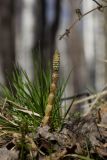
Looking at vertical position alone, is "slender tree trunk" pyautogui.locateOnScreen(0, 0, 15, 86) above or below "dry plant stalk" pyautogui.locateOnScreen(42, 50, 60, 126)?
above

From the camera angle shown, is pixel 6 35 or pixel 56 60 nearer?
pixel 56 60

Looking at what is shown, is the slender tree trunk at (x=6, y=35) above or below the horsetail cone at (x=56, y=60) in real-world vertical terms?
above

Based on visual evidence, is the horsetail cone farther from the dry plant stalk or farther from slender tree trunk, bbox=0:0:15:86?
slender tree trunk, bbox=0:0:15:86

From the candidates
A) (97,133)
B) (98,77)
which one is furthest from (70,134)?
(98,77)

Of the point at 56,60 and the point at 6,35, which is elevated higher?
the point at 6,35

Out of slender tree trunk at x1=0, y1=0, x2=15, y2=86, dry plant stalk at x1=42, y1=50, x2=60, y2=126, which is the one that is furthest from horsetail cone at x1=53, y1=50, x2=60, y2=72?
slender tree trunk at x1=0, y1=0, x2=15, y2=86

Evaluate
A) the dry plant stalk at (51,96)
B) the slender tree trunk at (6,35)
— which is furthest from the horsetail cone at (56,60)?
the slender tree trunk at (6,35)

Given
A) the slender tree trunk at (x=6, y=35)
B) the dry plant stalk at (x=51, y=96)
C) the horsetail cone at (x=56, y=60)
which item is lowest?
the dry plant stalk at (x=51, y=96)

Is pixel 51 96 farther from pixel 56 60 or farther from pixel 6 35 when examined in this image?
pixel 6 35

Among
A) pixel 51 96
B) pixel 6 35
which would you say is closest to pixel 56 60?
pixel 51 96

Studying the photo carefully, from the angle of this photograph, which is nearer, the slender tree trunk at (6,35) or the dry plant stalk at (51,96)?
the dry plant stalk at (51,96)

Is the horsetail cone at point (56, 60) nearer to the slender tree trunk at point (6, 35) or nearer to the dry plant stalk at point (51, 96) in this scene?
the dry plant stalk at point (51, 96)

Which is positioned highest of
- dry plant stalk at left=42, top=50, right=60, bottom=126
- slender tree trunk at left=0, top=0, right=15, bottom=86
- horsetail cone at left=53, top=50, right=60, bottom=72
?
slender tree trunk at left=0, top=0, right=15, bottom=86
